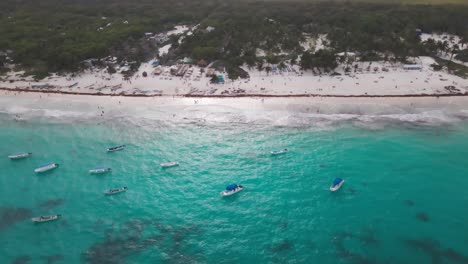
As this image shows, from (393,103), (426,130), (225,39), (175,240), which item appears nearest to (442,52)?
(393,103)

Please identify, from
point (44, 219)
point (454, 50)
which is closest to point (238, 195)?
point (44, 219)

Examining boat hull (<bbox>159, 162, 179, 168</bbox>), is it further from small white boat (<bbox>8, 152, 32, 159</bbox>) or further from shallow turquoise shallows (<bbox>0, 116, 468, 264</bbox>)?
small white boat (<bbox>8, 152, 32, 159</bbox>)

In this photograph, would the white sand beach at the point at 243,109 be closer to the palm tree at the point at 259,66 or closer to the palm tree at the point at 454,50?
the palm tree at the point at 259,66

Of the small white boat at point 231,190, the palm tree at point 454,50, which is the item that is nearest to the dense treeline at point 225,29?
the palm tree at point 454,50

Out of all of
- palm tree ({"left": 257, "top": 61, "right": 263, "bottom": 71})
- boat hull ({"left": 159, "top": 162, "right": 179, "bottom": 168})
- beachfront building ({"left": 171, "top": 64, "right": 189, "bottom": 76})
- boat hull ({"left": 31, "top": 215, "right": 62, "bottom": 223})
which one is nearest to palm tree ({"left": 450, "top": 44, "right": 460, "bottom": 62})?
palm tree ({"left": 257, "top": 61, "right": 263, "bottom": 71})

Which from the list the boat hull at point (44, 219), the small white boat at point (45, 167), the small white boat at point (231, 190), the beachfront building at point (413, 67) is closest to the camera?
the boat hull at point (44, 219)

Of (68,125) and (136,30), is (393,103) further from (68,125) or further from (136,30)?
(136,30)

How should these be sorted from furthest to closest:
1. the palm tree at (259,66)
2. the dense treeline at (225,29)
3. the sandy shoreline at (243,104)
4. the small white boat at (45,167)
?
the dense treeline at (225,29), the palm tree at (259,66), the sandy shoreline at (243,104), the small white boat at (45,167)
